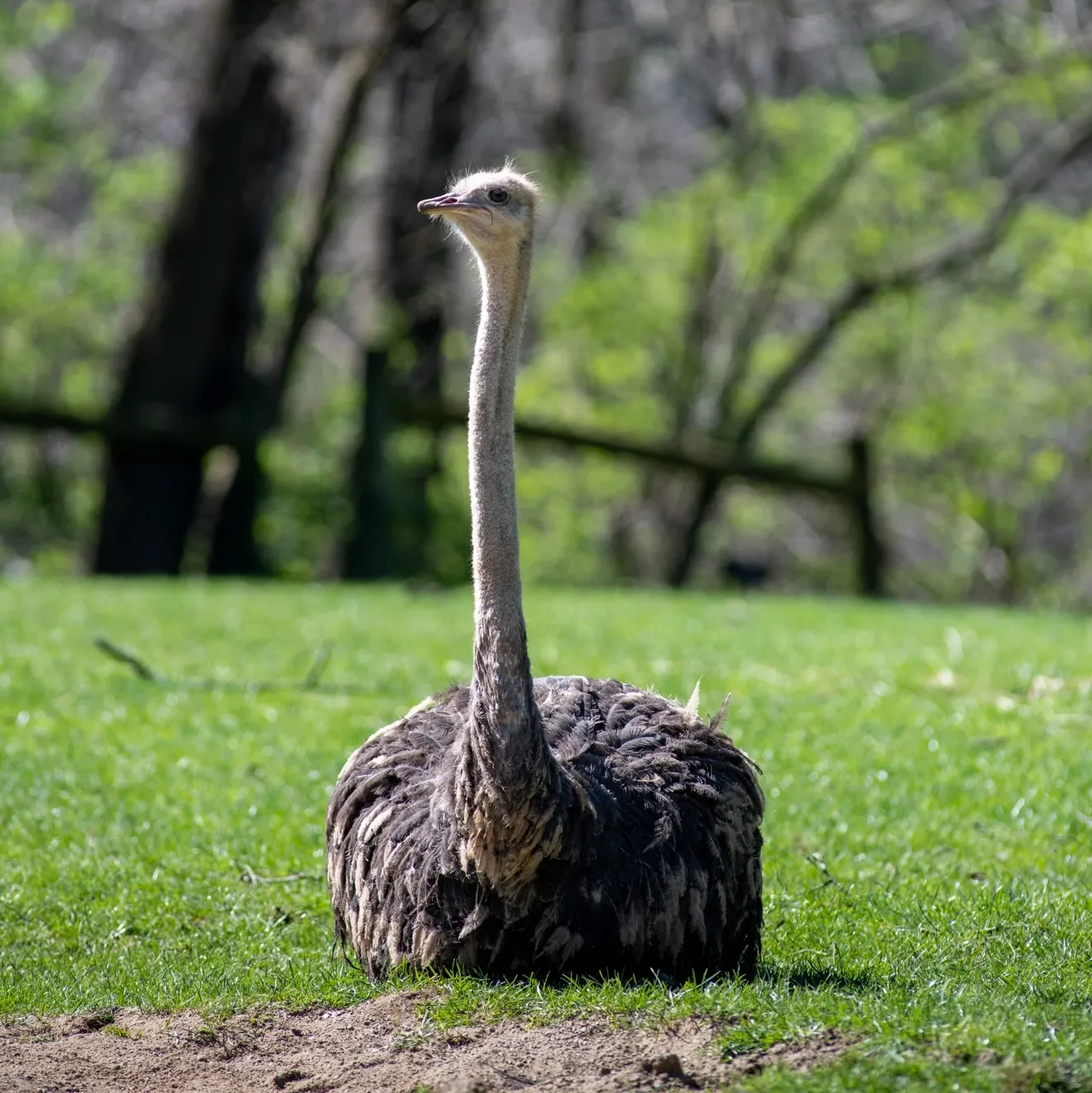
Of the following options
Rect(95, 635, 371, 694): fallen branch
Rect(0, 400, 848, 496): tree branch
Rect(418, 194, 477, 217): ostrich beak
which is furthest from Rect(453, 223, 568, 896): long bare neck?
Rect(0, 400, 848, 496): tree branch

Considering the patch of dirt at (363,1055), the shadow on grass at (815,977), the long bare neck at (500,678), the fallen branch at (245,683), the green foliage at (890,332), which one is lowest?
the patch of dirt at (363,1055)

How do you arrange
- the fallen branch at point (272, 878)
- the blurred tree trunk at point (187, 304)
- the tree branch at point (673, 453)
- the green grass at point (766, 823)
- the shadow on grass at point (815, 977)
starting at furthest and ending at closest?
the blurred tree trunk at point (187, 304), the tree branch at point (673, 453), the fallen branch at point (272, 878), the shadow on grass at point (815, 977), the green grass at point (766, 823)

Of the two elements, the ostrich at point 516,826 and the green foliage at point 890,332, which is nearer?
the ostrich at point 516,826

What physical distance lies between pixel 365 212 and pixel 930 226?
744cm

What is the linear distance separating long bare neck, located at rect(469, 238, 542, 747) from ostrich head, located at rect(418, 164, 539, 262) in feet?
0.14

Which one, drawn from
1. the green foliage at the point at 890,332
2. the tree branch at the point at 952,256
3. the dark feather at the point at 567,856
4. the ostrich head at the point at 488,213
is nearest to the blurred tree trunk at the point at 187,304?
the tree branch at the point at 952,256

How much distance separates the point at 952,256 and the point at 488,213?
59.2 feet

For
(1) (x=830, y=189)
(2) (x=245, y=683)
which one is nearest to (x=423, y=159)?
(1) (x=830, y=189)

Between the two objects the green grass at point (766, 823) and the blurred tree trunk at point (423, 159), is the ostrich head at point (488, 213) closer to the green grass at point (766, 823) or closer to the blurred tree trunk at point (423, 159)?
the green grass at point (766, 823)

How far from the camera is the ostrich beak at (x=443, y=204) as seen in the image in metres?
5.21

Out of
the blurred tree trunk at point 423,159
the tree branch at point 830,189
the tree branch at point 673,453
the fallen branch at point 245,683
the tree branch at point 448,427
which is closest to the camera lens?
the fallen branch at point 245,683

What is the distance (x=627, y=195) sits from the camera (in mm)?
28125

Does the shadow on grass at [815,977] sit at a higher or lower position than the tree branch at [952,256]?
lower

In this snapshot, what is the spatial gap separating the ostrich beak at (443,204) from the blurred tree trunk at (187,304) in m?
13.7
